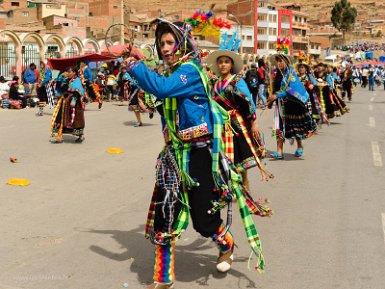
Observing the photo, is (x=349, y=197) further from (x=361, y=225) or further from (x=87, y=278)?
(x=87, y=278)

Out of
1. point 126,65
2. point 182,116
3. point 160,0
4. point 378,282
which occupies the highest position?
point 160,0

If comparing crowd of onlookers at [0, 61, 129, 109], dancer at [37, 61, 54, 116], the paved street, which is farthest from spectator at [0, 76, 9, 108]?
the paved street

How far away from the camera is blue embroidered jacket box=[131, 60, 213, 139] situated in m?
3.89

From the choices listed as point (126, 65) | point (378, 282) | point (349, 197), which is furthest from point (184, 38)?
point (349, 197)

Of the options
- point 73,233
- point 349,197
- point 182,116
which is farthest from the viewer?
point 349,197

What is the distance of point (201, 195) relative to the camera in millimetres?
4199

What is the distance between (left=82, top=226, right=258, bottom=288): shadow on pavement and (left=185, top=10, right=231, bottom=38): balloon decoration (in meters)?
1.89

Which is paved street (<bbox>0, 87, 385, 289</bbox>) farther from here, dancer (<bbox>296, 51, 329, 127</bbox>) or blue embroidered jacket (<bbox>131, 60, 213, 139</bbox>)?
dancer (<bbox>296, 51, 329, 127</bbox>)

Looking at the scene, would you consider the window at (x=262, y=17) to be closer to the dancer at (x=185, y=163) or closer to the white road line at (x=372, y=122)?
the white road line at (x=372, y=122)

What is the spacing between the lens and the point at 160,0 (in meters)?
181

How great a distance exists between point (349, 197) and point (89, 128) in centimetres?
883

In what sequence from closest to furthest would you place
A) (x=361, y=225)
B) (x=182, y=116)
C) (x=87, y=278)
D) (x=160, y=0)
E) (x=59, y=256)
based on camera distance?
(x=182, y=116)
(x=87, y=278)
(x=59, y=256)
(x=361, y=225)
(x=160, y=0)

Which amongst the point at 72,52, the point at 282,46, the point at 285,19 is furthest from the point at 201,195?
the point at 285,19

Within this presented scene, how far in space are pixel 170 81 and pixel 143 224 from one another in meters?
2.44
